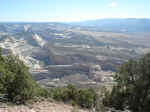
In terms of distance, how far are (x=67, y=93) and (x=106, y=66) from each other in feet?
264

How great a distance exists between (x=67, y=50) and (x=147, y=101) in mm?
116374

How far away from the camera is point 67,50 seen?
132 m

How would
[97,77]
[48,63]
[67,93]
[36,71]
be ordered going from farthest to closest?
[48,63], [36,71], [97,77], [67,93]

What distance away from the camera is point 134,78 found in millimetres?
18000

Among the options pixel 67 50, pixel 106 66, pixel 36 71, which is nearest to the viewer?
pixel 36 71

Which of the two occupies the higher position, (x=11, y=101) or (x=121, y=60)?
(x=11, y=101)

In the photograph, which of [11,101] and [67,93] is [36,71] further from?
[11,101]

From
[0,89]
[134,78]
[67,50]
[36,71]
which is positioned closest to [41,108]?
[0,89]

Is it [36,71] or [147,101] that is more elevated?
[147,101]

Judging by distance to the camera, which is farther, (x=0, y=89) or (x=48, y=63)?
(x=48, y=63)

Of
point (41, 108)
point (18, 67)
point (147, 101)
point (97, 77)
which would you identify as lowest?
point (97, 77)

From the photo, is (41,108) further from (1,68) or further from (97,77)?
(97,77)

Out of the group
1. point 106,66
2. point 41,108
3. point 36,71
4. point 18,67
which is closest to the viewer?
point 41,108

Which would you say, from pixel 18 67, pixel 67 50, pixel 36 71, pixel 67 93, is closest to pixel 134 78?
pixel 67 93
